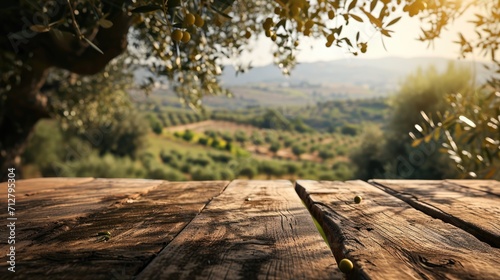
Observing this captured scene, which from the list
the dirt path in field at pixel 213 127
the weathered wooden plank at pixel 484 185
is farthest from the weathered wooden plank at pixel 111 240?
the dirt path in field at pixel 213 127

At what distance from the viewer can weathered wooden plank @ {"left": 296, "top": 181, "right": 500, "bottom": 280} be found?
1319mm

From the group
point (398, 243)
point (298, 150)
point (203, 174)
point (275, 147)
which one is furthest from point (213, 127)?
point (398, 243)

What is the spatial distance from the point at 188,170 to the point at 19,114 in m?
48.8

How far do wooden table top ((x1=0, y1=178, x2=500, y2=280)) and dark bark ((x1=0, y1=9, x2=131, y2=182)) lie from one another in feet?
4.70

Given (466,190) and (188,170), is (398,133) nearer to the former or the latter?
(466,190)

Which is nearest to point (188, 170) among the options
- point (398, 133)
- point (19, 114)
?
point (398, 133)

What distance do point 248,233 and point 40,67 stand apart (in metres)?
4.78

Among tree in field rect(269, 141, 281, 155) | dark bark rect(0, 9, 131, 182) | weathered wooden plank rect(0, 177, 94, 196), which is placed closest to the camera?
weathered wooden plank rect(0, 177, 94, 196)

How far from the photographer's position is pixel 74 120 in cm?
1173

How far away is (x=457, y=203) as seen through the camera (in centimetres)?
243

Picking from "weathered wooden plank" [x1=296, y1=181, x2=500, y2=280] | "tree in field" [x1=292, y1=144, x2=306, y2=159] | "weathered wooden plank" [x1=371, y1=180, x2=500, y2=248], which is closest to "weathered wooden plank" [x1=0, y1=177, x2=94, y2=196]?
"weathered wooden plank" [x1=296, y1=181, x2=500, y2=280]

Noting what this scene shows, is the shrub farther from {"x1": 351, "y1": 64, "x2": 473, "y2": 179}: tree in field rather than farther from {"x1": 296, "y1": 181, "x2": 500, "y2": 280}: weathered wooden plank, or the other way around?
{"x1": 296, "y1": 181, "x2": 500, "y2": 280}: weathered wooden plank

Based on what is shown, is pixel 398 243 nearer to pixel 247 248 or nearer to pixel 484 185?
pixel 247 248

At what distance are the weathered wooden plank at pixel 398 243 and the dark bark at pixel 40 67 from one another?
6.63ft
